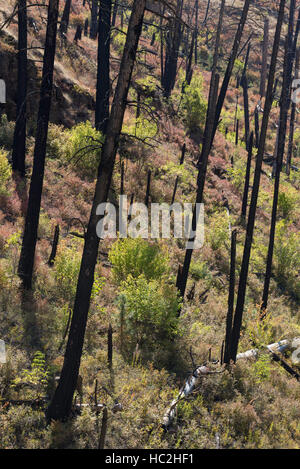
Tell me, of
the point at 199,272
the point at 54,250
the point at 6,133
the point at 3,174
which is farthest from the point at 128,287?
the point at 6,133

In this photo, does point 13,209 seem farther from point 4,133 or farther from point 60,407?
point 60,407

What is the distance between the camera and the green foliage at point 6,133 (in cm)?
1669

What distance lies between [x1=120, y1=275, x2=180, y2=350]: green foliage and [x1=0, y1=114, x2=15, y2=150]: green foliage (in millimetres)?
9355

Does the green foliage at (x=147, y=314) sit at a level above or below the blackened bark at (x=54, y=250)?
below

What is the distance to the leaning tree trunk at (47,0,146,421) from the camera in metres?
6.55

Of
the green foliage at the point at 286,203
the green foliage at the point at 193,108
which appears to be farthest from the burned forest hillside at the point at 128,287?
the green foliage at the point at 193,108

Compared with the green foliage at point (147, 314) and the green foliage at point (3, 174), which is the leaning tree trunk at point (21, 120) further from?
the green foliage at point (147, 314)

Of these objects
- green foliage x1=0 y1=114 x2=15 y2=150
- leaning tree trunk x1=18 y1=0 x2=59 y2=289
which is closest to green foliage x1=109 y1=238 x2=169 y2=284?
leaning tree trunk x1=18 y1=0 x2=59 y2=289

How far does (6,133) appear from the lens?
1678 centimetres

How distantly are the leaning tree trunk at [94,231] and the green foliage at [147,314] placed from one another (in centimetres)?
306

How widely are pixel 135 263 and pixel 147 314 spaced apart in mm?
2231

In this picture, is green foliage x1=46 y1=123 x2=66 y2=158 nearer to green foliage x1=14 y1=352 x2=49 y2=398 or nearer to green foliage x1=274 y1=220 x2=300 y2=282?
green foliage x1=274 y1=220 x2=300 y2=282

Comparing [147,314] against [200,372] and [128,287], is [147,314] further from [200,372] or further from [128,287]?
[200,372]
